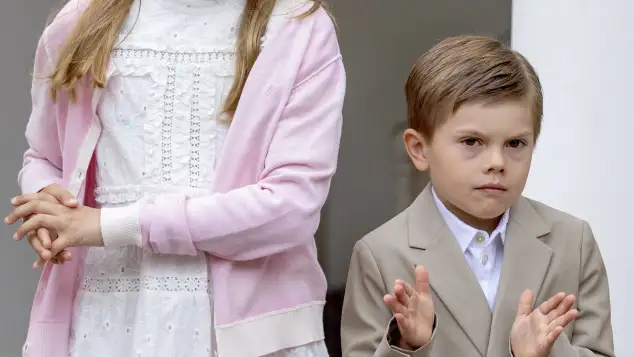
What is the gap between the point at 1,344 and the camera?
9.39ft

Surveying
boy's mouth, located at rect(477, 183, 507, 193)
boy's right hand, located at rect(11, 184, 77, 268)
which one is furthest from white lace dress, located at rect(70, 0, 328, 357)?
boy's mouth, located at rect(477, 183, 507, 193)

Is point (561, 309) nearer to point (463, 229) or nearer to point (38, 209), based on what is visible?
point (463, 229)

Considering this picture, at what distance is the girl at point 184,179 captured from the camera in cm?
186

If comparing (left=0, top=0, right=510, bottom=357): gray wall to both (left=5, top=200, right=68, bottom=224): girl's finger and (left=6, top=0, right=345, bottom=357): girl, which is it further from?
(left=5, top=200, right=68, bottom=224): girl's finger

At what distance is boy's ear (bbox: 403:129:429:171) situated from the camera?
197 cm

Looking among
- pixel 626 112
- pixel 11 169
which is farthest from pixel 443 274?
pixel 11 169

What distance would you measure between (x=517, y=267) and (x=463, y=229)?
12 cm

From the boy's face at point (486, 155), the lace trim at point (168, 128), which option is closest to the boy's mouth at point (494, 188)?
the boy's face at point (486, 155)

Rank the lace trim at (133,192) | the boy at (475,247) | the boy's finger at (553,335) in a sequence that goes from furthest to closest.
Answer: the lace trim at (133,192)
the boy at (475,247)
the boy's finger at (553,335)

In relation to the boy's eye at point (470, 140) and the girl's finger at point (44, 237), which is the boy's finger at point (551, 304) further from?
the girl's finger at point (44, 237)

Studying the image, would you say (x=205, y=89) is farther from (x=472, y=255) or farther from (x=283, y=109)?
(x=472, y=255)

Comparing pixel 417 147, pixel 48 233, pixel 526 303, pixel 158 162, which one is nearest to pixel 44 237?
pixel 48 233

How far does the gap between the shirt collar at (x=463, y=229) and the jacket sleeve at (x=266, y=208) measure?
0.24 meters

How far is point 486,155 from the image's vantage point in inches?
72.4
